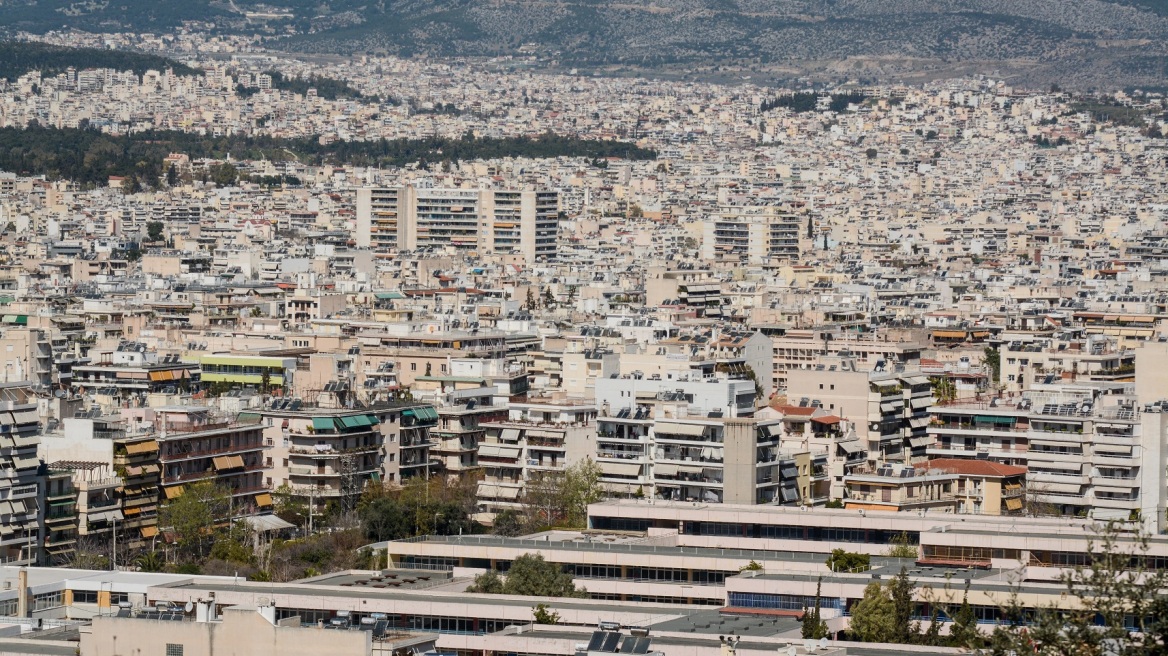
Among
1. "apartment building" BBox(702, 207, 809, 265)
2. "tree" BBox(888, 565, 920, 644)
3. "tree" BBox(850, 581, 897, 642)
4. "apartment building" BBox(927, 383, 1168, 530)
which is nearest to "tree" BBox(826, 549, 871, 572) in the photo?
"tree" BBox(888, 565, 920, 644)

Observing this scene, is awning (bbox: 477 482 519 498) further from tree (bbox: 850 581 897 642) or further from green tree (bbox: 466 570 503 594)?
tree (bbox: 850 581 897 642)

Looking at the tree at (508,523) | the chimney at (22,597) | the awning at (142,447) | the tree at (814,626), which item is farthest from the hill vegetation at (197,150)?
the tree at (814,626)

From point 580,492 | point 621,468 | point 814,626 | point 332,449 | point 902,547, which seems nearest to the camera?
point 814,626

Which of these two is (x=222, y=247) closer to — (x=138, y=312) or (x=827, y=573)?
(x=138, y=312)

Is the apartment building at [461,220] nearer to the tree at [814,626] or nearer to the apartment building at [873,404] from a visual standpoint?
the apartment building at [873,404]

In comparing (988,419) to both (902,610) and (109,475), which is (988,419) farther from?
(902,610)

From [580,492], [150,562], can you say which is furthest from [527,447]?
[150,562]
